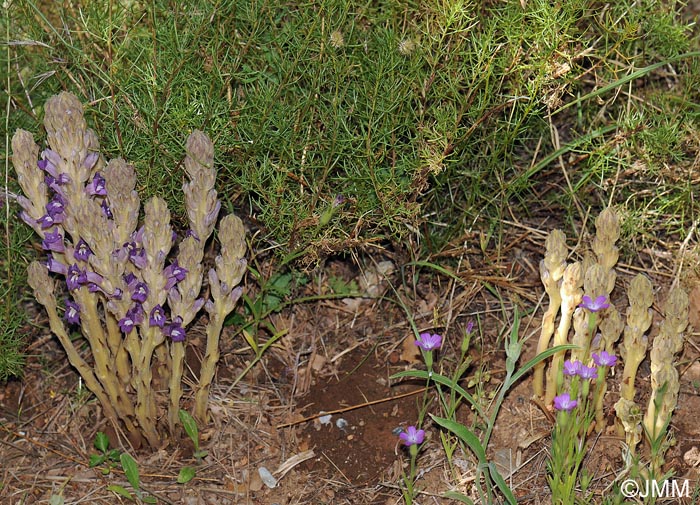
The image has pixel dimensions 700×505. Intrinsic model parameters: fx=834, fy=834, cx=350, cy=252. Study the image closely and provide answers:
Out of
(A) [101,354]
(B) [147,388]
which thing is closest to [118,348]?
(A) [101,354]

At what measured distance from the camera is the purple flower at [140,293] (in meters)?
3.06

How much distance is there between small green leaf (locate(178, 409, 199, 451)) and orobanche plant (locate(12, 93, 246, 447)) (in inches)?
1.5

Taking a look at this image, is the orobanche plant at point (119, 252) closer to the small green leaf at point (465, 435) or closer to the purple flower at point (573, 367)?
the small green leaf at point (465, 435)

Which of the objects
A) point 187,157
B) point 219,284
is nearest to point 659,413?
point 219,284

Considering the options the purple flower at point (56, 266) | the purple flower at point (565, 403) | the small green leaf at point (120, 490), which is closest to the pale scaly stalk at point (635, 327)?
the purple flower at point (565, 403)

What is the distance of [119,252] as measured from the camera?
9.86ft

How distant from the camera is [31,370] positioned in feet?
12.0

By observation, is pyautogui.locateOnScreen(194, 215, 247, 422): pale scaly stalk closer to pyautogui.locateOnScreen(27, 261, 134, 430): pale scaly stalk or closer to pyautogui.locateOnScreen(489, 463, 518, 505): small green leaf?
pyautogui.locateOnScreen(27, 261, 134, 430): pale scaly stalk

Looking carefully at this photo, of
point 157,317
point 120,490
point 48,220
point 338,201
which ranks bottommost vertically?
point 120,490

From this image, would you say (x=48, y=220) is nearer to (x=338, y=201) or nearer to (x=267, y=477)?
(x=338, y=201)

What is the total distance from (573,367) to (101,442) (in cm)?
185

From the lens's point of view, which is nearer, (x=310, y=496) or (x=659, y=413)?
(x=659, y=413)

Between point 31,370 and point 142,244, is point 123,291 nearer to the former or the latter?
point 142,244

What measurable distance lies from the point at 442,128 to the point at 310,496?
1.51 meters
